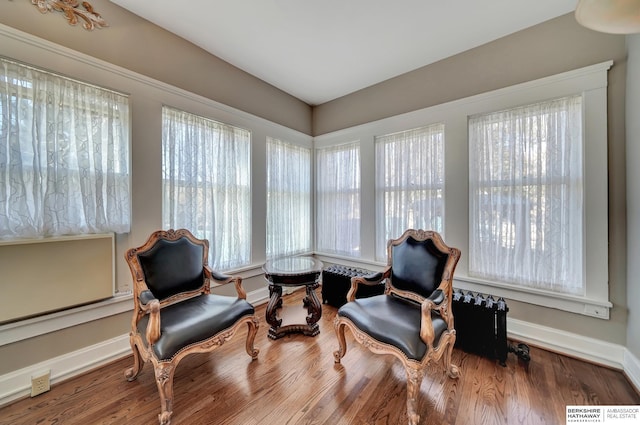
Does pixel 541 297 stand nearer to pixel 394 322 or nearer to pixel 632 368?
pixel 632 368

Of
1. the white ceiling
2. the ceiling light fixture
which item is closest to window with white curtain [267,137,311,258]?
the white ceiling

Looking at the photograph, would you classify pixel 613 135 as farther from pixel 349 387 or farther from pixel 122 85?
pixel 122 85

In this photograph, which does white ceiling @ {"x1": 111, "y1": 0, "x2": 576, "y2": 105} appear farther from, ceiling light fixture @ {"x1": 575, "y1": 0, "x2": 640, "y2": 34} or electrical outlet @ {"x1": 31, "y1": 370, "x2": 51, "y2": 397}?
electrical outlet @ {"x1": 31, "y1": 370, "x2": 51, "y2": 397}

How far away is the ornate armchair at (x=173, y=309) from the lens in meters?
1.45

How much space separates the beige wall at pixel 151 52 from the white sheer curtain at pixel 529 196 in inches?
106

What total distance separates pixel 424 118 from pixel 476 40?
0.83 m

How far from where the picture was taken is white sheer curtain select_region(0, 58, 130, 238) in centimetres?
158

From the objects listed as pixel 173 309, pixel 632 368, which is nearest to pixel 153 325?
pixel 173 309

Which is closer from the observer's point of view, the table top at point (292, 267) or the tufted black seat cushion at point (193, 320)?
the tufted black seat cushion at point (193, 320)

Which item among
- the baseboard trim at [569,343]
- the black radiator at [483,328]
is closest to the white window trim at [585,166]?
the baseboard trim at [569,343]

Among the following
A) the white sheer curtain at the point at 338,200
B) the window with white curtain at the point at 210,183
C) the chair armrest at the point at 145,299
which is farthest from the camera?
the white sheer curtain at the point at 338,200

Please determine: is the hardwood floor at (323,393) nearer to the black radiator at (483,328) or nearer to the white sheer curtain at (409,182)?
the black radiator at (483,328)

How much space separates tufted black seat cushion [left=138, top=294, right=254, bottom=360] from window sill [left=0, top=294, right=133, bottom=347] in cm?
53

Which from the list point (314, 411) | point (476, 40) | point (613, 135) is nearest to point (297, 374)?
point (314, 411)
